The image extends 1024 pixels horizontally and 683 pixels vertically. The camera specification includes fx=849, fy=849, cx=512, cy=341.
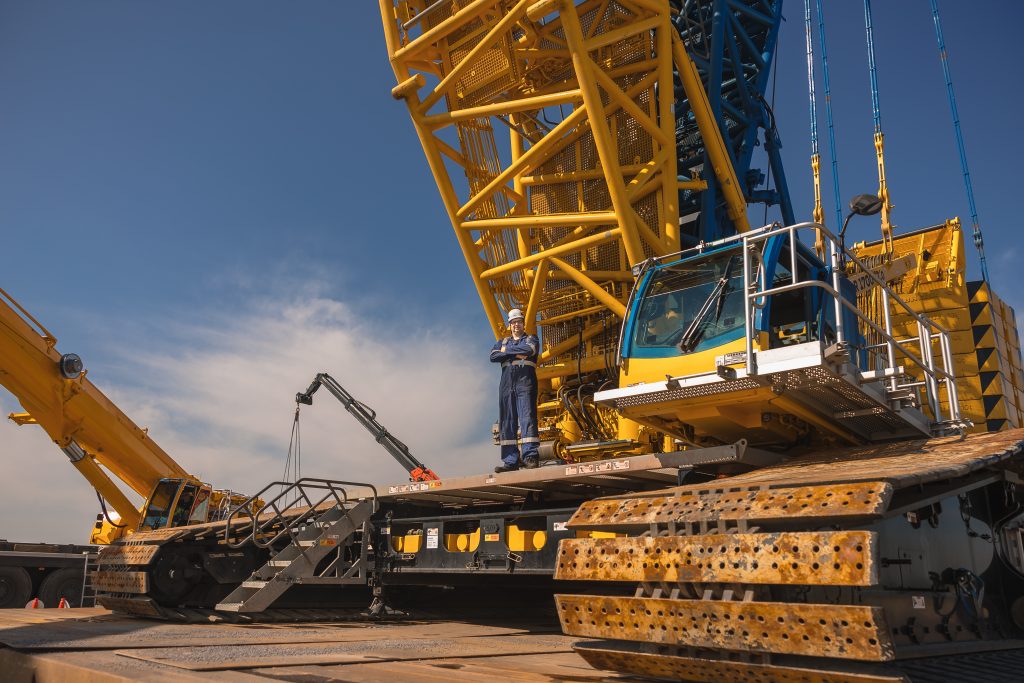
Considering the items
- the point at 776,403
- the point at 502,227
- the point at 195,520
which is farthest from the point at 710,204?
the point at 195,520

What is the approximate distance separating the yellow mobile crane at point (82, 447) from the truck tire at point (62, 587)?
2 cm

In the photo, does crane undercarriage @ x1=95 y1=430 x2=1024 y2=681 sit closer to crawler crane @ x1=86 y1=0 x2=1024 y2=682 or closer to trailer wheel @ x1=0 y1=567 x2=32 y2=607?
crawler crane @ x1=86 y1=0 x2=1024 y2=682

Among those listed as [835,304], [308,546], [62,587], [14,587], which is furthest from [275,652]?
[62,587]

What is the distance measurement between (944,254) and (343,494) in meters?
8.41

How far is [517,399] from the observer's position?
8.58m

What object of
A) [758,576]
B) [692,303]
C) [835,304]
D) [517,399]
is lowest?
[758,576]

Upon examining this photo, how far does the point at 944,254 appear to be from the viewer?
445 inches

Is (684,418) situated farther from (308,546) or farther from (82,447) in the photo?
(82,447)

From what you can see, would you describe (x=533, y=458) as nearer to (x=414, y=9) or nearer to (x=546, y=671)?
(x=546, y=671)

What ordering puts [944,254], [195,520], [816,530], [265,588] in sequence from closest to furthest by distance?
[816,530] < [265,588] < [944,254] < [195,520]

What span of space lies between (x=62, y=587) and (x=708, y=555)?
16.2 m

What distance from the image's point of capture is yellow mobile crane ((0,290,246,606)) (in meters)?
13.8

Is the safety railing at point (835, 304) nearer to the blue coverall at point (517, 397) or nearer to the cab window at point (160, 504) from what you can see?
the blue coverall at point (517, 397)

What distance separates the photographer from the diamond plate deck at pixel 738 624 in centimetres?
337
